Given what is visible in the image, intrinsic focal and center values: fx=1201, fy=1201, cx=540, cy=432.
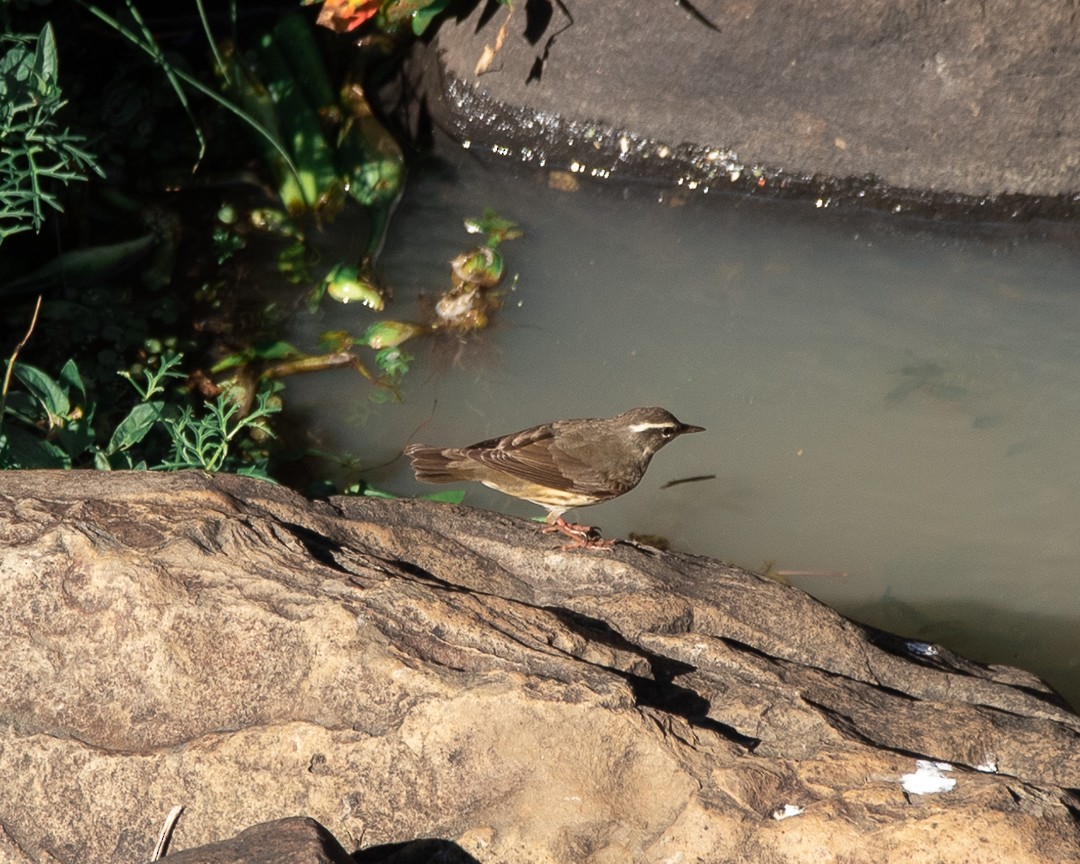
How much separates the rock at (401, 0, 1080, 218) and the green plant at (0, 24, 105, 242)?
3.23 metres

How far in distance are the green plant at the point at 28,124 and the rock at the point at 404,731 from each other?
2040 millimetres

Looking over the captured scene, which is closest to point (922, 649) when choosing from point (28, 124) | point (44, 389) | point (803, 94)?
point (44, 389)

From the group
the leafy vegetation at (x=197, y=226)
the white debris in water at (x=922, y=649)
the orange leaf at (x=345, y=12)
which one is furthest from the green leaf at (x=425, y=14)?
the white debris in water at (x=922, y=649)

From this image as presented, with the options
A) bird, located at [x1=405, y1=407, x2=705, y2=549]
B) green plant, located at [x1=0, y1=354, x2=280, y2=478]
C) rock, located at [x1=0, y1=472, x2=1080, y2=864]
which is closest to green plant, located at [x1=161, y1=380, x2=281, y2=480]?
green plant, located at [x1=0, y1=354, x2=280, y2=478]

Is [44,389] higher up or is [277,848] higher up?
[277,848]

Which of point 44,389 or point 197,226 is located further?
point 197,226

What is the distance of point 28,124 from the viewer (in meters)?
5.09

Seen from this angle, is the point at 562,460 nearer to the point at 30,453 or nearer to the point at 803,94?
the point at 30,453

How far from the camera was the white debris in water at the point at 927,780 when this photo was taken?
305cm

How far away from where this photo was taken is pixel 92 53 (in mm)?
7219

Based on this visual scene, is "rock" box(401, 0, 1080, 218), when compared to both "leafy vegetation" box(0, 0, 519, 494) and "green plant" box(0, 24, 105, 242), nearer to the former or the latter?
"leafy vegetation" box(0, 0, 519, 494)

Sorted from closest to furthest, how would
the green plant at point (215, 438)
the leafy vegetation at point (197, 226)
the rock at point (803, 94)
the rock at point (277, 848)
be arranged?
the rock at point (277, 848) < the green plant at point (215, 438) < the leafy vegetation at point (197, 226) < the rock at point (803, 94)

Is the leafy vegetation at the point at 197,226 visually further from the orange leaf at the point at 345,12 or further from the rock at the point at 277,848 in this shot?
the rock at the point at 277,848

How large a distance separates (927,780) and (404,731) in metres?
1.35
